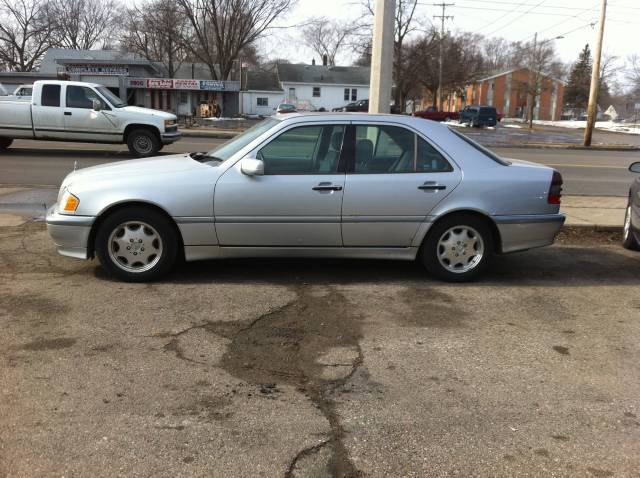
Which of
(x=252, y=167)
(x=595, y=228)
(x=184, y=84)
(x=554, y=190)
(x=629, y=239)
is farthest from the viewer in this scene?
(x=184, y=84)

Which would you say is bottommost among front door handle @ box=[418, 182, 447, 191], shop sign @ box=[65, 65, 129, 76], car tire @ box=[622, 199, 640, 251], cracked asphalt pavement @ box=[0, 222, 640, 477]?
cracked asphalt pavement @ box=[0, 222, 640, 477]

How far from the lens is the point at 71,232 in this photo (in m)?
5.20

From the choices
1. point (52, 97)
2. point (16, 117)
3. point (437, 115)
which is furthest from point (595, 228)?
point (437, 115)

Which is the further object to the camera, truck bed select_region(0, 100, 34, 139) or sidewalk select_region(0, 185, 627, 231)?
truck bed select_region(0, 100, 34, 139)

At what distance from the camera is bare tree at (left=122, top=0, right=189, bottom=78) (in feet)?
179

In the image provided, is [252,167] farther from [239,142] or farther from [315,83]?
[315,83]

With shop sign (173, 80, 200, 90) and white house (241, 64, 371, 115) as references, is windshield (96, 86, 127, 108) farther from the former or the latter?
white house (241, 64, 371, 115)

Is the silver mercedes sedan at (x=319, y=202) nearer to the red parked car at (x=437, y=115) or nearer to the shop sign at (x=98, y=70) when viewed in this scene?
the shop sign at (x=98, y=70)

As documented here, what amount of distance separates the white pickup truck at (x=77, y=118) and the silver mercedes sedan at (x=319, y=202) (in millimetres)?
10319

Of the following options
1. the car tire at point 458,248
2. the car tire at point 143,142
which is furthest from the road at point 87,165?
the car tire at point 458,248

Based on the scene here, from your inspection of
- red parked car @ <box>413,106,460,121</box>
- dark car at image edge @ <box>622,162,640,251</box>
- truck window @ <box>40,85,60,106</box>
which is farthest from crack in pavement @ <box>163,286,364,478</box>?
red parked car @ <box>413,106,460,121</box>

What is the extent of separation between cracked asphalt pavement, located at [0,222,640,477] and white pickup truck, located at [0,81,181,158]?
10.1 m

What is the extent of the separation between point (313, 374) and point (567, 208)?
723 cm

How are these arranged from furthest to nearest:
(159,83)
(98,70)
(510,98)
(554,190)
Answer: (510,98) < (159,83) < (98,70) < (554,190)
